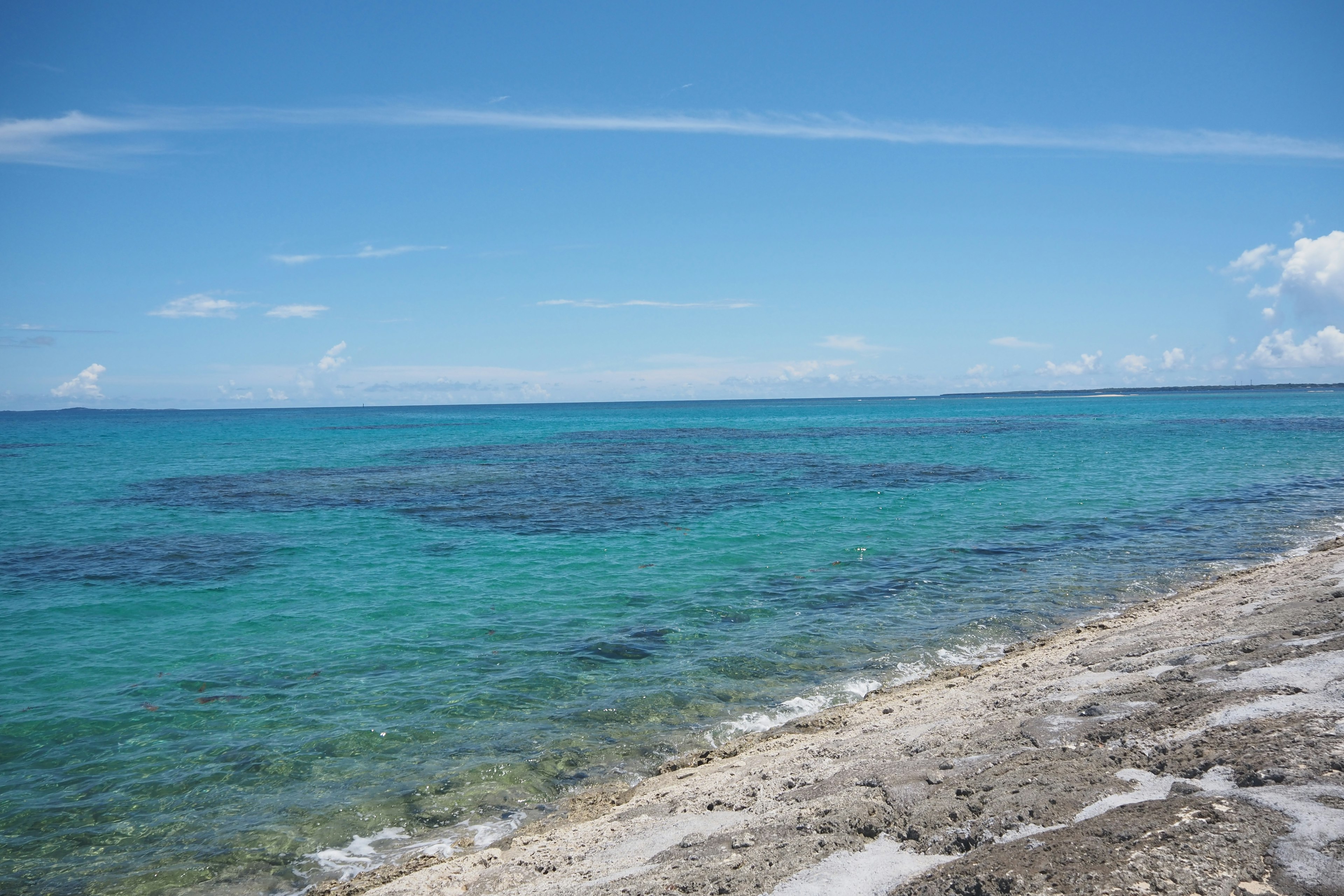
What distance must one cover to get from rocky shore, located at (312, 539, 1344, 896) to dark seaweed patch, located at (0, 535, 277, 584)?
15.4 meters

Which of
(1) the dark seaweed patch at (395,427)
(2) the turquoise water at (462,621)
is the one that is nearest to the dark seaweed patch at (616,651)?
(2) the turquoise water at (462,621)

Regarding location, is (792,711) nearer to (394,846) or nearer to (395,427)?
(394,846)

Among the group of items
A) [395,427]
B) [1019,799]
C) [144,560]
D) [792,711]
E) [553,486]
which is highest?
[395,427]

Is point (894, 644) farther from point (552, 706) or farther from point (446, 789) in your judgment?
point (446, 789)

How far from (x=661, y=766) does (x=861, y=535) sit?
575 inches

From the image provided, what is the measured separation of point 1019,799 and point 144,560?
75.5 feet

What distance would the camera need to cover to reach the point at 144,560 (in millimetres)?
20547

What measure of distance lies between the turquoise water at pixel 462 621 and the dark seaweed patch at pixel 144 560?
156 millimetres

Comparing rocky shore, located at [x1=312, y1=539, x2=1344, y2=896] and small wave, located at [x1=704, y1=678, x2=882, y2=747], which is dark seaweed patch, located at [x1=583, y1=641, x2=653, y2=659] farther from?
rocky shore, located at [x1=312, y1=539, x2=1344, y2=896]

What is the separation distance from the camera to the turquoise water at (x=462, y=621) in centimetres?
833

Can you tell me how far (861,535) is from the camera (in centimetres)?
2217

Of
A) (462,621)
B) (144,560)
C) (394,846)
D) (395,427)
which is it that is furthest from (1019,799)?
(395,427)

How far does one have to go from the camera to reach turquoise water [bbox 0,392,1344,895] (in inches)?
328

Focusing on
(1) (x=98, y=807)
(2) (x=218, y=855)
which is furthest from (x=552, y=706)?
(1) (x=98, y=807)
